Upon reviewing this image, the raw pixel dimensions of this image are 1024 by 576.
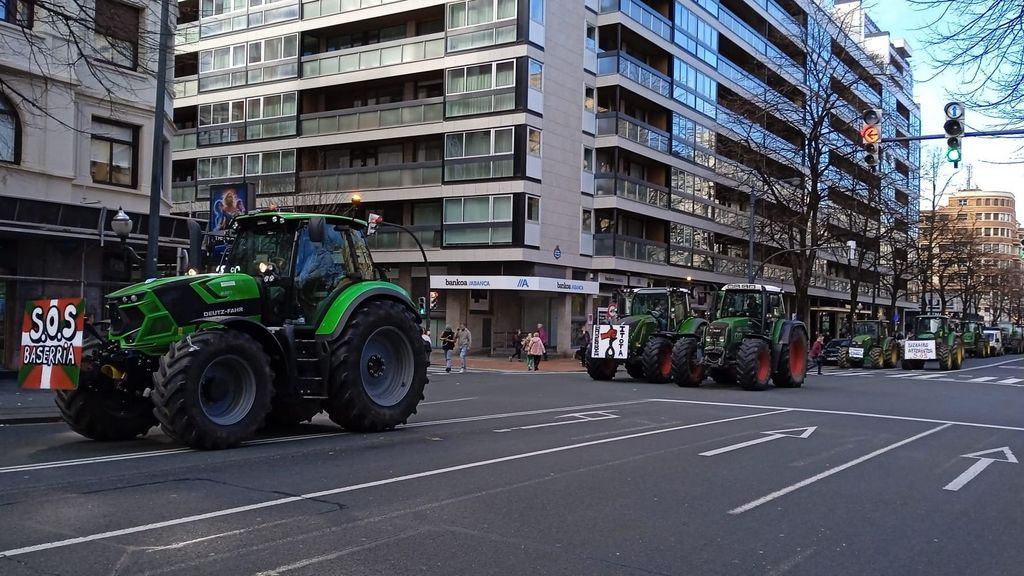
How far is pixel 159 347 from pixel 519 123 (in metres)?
29.7

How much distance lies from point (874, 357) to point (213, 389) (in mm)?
37680

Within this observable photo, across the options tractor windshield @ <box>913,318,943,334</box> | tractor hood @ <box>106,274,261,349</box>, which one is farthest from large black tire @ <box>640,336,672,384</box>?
tractor windshield @ <box>913,318,943,334</box>

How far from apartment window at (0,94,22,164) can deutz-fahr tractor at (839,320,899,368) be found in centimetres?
3529

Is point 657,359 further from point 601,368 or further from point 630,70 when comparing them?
point 630,70

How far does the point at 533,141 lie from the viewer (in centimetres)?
3888

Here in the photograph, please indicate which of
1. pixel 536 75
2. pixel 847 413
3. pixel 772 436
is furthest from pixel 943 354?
pixel 772 436

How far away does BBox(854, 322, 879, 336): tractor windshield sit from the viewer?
140ft

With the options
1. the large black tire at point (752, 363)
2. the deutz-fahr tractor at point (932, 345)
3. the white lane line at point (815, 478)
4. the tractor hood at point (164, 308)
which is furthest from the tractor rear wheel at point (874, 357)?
the tractor hood at point (164, 308)

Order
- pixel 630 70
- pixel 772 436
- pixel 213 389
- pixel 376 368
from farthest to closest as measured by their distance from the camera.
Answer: pixel 630 70
pixel 772 436
pixel 376 368
pixel 213 389

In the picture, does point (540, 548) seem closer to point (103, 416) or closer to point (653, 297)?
point (103, 416)

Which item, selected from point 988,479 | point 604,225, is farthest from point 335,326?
point 604,225

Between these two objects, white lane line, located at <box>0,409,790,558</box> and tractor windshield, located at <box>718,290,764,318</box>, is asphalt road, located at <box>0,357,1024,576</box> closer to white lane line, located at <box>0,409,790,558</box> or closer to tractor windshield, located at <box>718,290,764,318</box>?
white lane line, located at <box>0,409,790,558</box>

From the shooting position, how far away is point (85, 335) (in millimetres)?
10016

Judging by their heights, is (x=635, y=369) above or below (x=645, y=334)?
below
